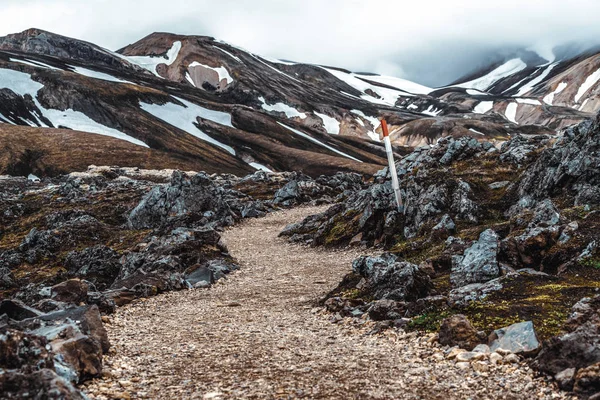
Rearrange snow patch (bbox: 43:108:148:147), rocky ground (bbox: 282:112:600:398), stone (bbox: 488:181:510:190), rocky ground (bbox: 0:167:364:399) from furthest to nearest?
1. snow patch (bbox: 43:108:148:147)
2. stone (bbox: 488:181:510:190)
3. rocky ground (bbox: 282:112:600:398)
4. rocky ground (bbox: 0:167:364:399)

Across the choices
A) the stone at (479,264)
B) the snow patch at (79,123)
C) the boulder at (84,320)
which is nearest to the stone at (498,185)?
the stone at (479,264)

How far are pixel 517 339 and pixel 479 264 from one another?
672 cm

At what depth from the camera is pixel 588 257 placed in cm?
1636

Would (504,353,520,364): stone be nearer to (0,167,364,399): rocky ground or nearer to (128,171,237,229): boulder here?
(0,167,364,399): rocky ground

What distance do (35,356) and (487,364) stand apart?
8.60 metres

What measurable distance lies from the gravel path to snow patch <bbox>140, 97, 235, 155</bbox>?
130577 millimetres

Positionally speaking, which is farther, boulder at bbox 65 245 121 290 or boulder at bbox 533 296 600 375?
boulder at bbox 65 245 121 290

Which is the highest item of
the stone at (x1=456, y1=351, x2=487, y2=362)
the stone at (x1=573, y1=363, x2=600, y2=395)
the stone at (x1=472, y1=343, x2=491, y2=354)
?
the stone at (x1=573, y1=363, x2=600, y2=395)

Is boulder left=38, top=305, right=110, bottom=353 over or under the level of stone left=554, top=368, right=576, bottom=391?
under

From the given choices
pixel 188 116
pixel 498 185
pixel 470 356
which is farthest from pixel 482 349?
pixel 188 116

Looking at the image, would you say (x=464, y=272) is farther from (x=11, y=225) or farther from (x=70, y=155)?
(x=70, y=155)

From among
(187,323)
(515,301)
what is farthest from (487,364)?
(187,323)

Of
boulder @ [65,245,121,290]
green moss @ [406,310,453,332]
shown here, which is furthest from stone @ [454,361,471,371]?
boulder @ [65,245,121,290]

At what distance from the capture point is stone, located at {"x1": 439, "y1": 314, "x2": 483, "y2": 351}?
450 inches
